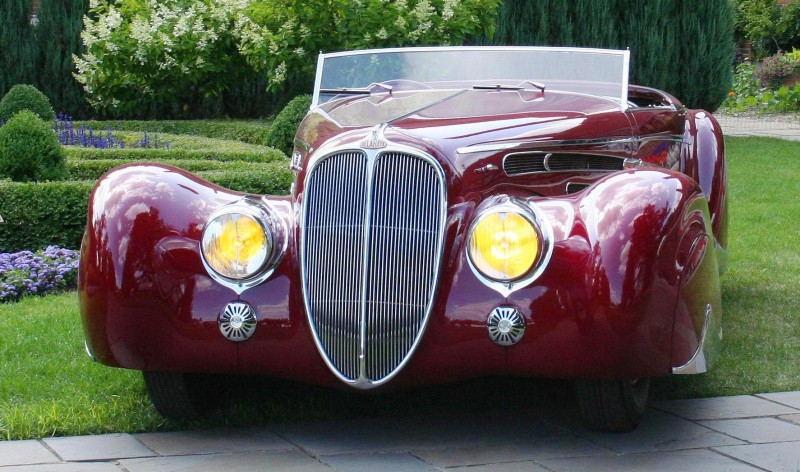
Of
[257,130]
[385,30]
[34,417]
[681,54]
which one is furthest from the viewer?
[681,54]

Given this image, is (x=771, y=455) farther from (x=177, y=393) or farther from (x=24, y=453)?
(x=24, y=453)

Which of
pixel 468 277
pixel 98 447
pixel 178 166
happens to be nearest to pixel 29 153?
pixel 178 166

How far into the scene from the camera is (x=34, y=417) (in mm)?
3760

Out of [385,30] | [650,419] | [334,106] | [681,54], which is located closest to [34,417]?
[334,106]

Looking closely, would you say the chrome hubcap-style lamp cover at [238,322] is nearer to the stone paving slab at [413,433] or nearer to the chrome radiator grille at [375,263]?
the chrome radiator grille at [375,263]

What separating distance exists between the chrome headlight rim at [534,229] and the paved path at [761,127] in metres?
13.5

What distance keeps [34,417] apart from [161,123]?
10.1 metres

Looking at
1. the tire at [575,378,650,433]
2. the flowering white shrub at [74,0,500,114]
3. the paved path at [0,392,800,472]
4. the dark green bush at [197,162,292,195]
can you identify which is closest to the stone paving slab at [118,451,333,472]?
the paved path at [0,392,800,472]

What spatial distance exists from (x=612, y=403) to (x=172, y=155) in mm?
6542

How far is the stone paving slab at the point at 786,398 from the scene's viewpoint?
405cm

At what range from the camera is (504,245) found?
3361mm

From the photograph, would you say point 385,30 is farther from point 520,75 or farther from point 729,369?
point 729,369

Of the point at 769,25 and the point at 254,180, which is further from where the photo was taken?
the point at 769,25

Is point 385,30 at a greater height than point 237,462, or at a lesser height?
greater
